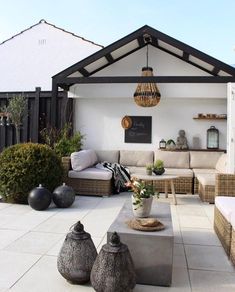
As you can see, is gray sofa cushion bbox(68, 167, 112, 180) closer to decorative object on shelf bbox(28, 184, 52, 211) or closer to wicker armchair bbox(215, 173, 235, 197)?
decorative object on shelf bbox(28, 184, 52, 211)

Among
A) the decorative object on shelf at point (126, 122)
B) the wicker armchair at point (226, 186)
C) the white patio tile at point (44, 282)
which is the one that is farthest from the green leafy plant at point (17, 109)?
the white patio tile at point (44, 282)

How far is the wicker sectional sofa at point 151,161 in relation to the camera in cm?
611

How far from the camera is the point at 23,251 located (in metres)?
3.21

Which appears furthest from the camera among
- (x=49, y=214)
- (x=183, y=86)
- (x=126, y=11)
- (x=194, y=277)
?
(x=126, y=11)

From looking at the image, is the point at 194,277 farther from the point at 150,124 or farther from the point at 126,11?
the point at 126,11

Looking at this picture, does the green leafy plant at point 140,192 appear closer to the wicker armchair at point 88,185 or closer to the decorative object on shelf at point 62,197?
the decorative object on shelf at point 62,197

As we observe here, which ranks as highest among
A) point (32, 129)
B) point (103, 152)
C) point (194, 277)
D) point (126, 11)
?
point (126, 11)

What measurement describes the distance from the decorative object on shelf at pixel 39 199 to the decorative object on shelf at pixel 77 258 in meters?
2.30

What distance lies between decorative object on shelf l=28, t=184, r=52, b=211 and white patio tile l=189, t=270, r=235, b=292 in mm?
2718

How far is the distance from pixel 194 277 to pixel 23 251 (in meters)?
1.74

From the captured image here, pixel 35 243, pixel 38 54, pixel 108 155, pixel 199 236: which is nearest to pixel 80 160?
pixel 108 155

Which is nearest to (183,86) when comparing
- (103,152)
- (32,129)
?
(103,152)

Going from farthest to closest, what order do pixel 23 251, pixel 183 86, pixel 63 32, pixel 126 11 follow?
pixel 63 32
pixel 126 11
pixel 183 86
pixel 23 251

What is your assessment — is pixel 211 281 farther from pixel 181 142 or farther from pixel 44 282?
pixel 181 142
